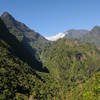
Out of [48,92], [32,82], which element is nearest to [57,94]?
[48,92]

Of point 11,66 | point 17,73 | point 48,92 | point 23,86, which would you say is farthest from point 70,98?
point 11,66

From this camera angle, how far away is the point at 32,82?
112375 millimetres

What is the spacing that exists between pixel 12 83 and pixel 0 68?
15.6 metres

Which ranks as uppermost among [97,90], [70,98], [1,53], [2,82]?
[1,53]

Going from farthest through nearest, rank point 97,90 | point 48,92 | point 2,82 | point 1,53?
point 1,53 < point 48,92 < point 2,82 < point 97,90

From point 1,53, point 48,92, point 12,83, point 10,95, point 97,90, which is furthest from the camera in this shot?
point 1,53

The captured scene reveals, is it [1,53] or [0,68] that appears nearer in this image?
[0,68]

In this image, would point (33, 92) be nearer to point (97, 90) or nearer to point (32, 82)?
point (32, 82)

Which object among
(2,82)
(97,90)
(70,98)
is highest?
(97,90)

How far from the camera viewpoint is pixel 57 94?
11331 cm

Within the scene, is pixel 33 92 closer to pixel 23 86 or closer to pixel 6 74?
pixel 23 86

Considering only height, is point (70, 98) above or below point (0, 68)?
below

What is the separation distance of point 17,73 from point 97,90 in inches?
3461

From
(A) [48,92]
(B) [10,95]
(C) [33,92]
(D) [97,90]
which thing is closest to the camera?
(D) [97,90]
